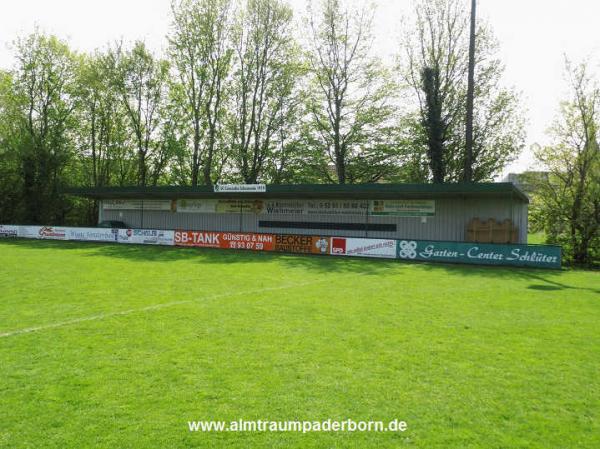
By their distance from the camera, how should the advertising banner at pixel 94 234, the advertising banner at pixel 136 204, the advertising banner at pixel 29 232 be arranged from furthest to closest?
1. the advertising banner at pixel 136 204
2. the advertising banner at pixel 29 232
3. the advertising banner at pixel 94 234

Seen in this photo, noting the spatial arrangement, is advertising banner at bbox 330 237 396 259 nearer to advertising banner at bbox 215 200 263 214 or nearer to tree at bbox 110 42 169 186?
advertising banner at bbox 215 200 263 214

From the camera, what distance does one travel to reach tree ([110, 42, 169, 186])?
42.3m

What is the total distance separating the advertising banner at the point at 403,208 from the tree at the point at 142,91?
25028 millimetres

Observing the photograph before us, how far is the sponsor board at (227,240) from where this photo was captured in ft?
91.1

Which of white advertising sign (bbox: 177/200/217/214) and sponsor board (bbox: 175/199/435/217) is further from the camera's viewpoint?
white advertising sign (bbox: 177/200/217/214)

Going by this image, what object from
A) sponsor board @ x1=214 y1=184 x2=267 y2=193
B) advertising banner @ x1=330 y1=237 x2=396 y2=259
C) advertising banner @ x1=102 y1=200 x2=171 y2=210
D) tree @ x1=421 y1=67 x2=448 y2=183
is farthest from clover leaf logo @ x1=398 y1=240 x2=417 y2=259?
advertising banner @ x1=102 y1=200 x2=171 y2=210

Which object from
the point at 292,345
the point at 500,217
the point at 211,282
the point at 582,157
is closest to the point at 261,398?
the point at 292,345

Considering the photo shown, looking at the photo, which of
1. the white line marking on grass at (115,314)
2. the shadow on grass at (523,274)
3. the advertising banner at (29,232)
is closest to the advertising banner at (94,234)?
the advertising banner at (29,232)

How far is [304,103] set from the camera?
130 feet

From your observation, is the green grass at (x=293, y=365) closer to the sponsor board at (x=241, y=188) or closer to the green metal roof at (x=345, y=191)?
the green metal roof at (x=345, y=191)

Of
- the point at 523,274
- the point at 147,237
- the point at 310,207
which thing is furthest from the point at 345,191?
the point at 147,237

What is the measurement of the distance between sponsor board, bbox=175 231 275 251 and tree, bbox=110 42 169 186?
17310 millimetres

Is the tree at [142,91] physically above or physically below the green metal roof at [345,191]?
above

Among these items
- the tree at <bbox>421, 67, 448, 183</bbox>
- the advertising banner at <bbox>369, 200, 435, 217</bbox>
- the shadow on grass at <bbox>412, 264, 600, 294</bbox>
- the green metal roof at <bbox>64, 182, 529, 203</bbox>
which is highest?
the tree at <bbox>421, 67, 448, 183</bbox>
